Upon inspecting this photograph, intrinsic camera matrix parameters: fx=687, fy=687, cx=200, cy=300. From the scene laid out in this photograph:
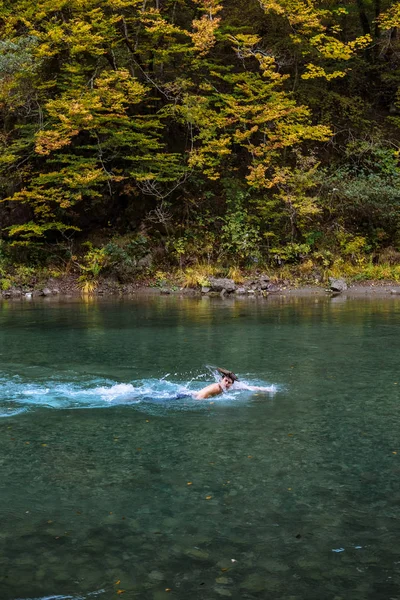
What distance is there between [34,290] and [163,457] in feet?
64.1

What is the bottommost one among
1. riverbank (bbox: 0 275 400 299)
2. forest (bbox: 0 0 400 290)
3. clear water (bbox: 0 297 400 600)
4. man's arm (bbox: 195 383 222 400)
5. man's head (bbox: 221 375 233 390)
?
clear water (bbox: 0 297 400 600)

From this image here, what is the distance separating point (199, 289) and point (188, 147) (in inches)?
266

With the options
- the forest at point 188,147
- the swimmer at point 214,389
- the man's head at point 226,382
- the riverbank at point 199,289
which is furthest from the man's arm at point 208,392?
the forest at point 188,147

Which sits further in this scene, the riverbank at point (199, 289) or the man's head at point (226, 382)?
the riverbank at point (199, 289)

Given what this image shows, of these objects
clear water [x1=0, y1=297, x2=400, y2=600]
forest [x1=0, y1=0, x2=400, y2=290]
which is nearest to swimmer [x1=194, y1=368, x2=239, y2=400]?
clear water [x1=0, y1=297, x2=400, y2=600]

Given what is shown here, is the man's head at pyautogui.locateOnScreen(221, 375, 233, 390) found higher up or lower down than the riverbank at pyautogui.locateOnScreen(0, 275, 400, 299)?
lower down

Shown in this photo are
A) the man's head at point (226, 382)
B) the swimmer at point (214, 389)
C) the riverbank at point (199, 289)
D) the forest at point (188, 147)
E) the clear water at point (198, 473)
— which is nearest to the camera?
the clear water at point (198, 473)

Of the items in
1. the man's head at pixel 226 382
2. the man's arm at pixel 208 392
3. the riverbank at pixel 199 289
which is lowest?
the man's arm at pixel 208 392

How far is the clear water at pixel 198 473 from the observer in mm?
4465

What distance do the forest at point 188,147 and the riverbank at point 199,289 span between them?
0.48 m

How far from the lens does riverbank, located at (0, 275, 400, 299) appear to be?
966 inches

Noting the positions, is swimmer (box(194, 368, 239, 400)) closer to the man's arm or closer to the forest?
the man's arm

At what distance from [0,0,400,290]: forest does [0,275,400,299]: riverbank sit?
1.56ft

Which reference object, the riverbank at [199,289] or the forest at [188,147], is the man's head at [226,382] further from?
the forest at [188,147]
